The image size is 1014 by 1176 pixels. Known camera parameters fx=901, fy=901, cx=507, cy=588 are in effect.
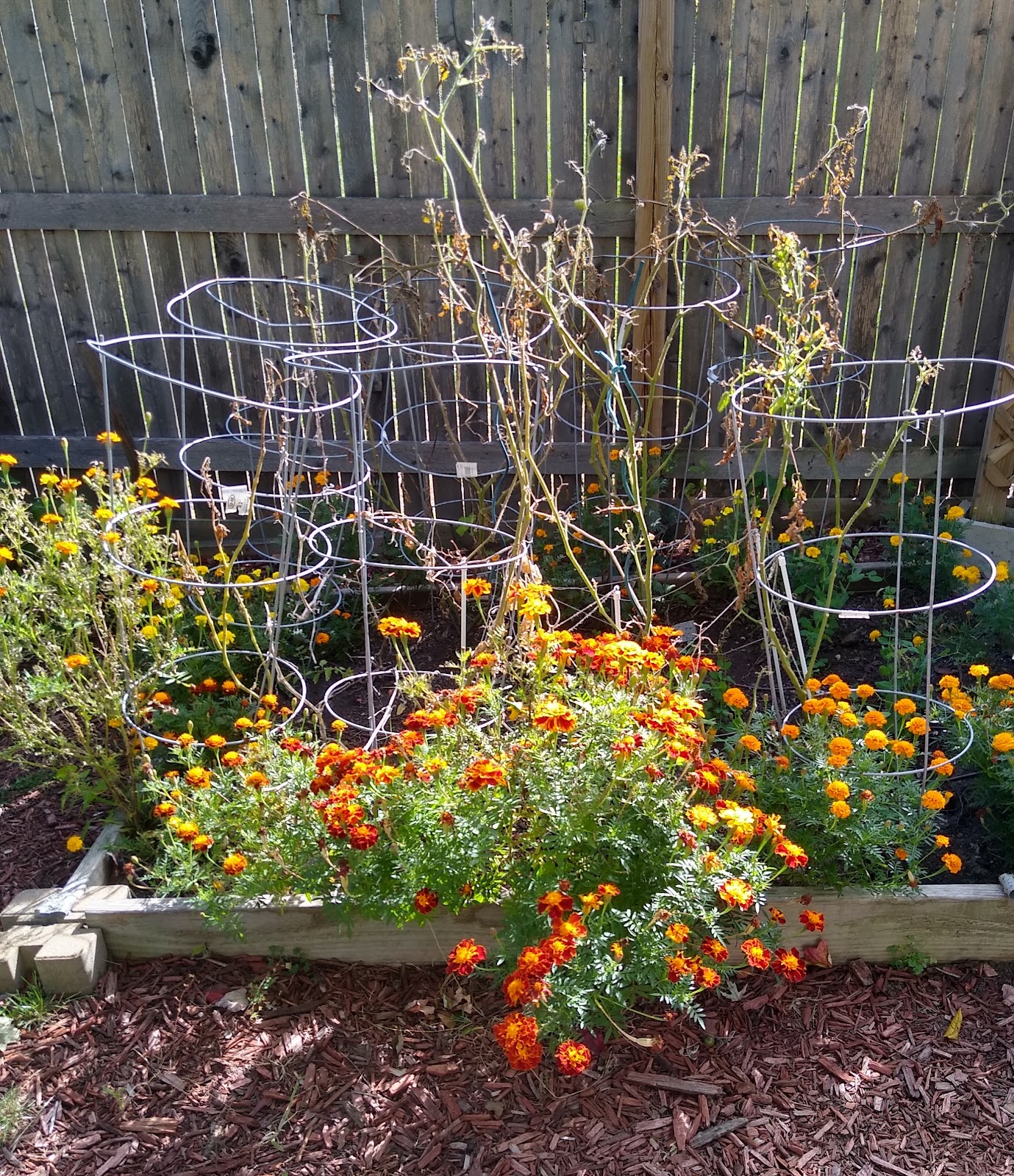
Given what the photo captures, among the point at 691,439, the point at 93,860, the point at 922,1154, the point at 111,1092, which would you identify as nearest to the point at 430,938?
the point at 111,1092

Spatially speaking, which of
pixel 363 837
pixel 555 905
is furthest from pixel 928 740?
pixel 363 837

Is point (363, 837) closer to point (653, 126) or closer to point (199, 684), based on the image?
point (199, 684)

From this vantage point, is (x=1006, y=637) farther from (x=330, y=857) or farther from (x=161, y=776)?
(x=161, y=776)

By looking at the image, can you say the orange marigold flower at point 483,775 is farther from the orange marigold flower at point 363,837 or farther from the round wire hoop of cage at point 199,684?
the round wire hoop of cage at point 199,684

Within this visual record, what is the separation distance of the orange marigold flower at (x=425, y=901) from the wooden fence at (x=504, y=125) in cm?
291

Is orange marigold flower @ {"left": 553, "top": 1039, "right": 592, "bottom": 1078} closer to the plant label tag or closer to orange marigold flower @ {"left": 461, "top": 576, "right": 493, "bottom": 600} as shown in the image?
orange marigold flower @ {"left": 461, "top": 576, "right": 493, "bottom": 600}

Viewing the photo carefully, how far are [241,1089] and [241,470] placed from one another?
2973 millimetres

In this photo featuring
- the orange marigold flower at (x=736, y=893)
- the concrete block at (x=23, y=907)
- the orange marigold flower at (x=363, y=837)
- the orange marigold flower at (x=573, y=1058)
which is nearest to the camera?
the orange marigold flower at (x=573, y=1058)

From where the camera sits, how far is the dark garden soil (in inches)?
92.7

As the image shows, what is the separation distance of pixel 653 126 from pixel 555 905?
3.11 m

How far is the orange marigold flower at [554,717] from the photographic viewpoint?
173 centimetres

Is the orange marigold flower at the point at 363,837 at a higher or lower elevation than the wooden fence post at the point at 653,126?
lower

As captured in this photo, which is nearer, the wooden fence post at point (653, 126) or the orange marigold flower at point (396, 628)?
the orange marigold flower at point (396, 628)

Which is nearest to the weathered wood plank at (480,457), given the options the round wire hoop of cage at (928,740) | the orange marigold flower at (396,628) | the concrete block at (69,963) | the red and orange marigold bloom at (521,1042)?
the round wire hoop of cage at (928,740)
